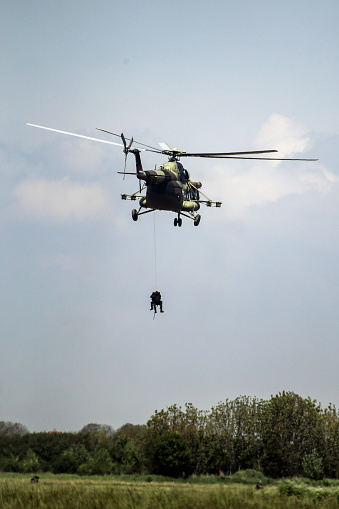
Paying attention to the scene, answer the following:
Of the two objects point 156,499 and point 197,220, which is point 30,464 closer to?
point 197,220

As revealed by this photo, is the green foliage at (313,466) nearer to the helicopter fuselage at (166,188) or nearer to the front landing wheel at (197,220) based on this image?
the front landing wheel at (197,220)

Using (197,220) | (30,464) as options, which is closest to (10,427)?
(30,464)

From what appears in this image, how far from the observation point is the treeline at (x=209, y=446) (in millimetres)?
77812

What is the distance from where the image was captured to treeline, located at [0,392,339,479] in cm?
7781

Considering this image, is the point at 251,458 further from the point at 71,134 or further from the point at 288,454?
the point at 71,134

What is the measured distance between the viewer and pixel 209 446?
83.3m

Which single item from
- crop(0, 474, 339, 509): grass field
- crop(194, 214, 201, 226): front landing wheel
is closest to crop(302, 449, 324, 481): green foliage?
crop(194, 214, 201, 226): front landing wheel

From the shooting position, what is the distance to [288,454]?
275ft

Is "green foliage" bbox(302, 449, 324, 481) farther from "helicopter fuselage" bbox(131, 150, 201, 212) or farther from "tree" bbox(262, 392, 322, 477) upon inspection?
"helicopter fuselage" bbox(131, 150, 201, 212)

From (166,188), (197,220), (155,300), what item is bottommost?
(155,300)

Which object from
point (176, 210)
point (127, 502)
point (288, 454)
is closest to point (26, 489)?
point (127, 502)

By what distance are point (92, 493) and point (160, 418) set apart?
230ft

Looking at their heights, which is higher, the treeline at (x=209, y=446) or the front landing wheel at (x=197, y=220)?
the front landing wheel at (x=197, y=220)

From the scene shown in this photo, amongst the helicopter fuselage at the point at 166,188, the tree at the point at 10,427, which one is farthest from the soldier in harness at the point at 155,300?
the tree at the point at 10,427
